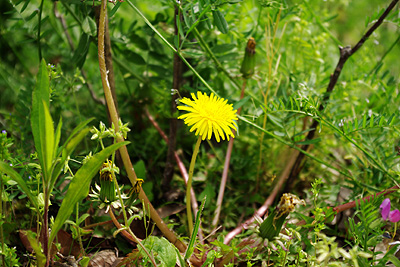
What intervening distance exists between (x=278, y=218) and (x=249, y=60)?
0.63m

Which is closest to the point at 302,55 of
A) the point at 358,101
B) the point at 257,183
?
the point at 358,101

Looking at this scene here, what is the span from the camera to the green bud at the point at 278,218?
107cm

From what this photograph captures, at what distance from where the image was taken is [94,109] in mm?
1888

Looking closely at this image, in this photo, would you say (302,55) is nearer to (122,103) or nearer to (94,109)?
(122,103)

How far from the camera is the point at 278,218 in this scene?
3.54 ft

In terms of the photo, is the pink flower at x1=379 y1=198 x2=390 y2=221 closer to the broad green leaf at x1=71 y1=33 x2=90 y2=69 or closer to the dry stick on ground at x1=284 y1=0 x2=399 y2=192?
the dry stick on ground at x1=284 y1=0 x2=399 y2=192

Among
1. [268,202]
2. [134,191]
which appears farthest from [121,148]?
[268,202]

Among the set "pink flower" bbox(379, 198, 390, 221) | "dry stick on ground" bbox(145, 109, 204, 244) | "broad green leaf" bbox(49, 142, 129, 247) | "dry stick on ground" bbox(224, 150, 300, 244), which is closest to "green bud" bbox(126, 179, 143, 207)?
"broad green leaf" bbox(49, 142, 129, 247)

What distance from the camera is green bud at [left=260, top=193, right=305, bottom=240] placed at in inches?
42.1

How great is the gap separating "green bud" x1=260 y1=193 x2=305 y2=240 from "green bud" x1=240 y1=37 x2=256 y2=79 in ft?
1.85

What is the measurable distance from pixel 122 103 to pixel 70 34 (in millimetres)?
569

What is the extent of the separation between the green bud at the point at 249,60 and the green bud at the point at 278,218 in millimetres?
564

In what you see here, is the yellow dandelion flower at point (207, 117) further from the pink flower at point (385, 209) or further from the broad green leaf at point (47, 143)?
the pink flower at point (385, 209)

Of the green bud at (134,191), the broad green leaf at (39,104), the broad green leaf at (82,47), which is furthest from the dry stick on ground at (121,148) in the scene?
the broad green leaf at (82,47)
